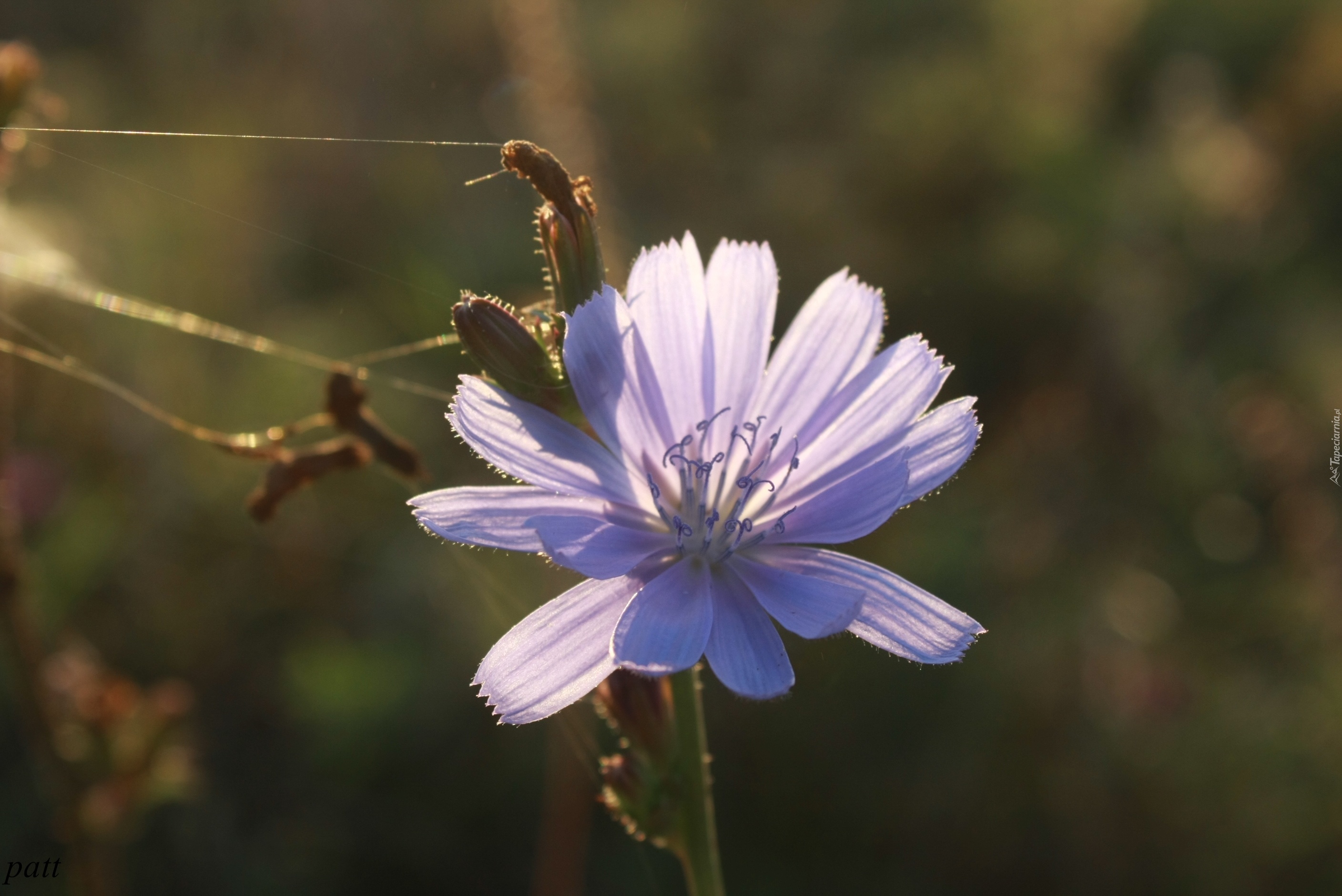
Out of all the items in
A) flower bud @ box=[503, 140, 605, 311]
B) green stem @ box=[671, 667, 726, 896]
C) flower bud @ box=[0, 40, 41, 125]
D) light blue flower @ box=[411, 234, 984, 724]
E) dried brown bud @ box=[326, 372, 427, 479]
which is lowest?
green stem @ box=[671, 667, 726, 896]

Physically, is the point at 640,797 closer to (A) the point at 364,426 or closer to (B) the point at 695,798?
(B) the point at 695,798

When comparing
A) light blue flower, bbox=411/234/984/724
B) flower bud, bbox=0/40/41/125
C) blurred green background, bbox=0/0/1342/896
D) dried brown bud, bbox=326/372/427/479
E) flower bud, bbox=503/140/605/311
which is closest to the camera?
light blue flower, bbox=411/234/984/724

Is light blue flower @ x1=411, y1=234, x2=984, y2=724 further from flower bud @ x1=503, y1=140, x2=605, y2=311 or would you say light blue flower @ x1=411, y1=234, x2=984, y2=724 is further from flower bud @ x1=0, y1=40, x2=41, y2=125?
flower bud @ x1=0, y1=40, x2=41, y2=125

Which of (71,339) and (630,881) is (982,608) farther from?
(71,339)

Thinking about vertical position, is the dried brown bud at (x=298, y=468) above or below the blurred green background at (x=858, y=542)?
below

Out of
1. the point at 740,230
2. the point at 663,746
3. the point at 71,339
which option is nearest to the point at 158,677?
the point at 71,339

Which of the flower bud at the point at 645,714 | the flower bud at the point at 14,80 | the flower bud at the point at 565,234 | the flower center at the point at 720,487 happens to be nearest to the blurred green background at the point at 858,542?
the flower bud at the point at 14,80

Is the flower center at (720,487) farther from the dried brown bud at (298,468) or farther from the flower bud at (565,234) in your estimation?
the dried brown bud at (298,468)

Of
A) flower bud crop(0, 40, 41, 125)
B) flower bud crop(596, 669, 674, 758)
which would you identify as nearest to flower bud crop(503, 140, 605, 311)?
flower bud crop(596, 669, 674, 758)
